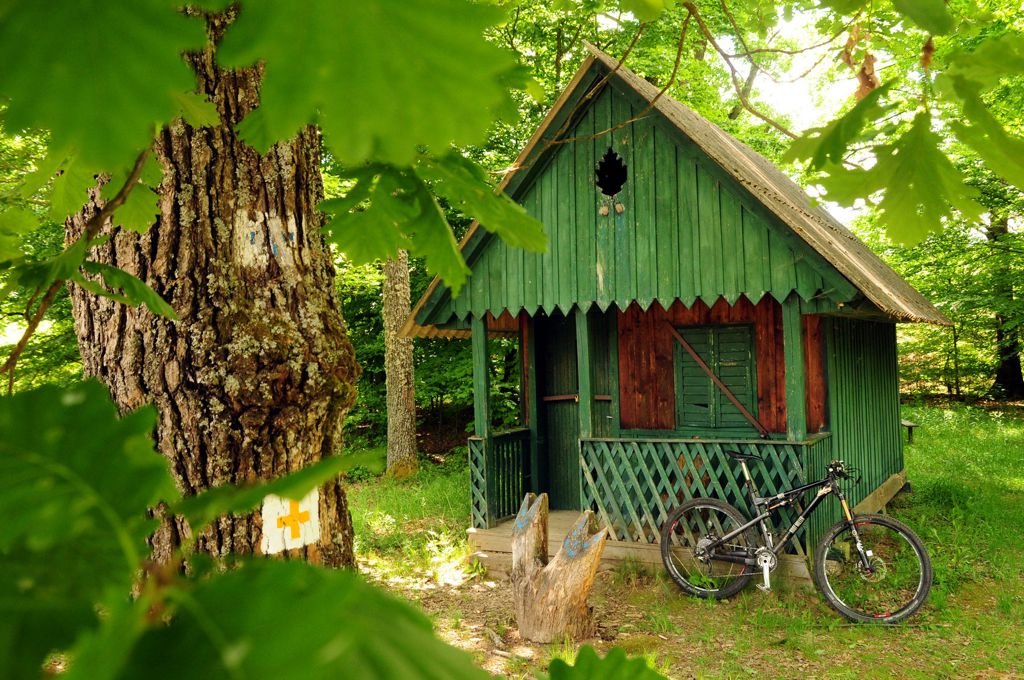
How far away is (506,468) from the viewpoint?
9688 millimetres

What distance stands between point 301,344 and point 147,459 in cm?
179

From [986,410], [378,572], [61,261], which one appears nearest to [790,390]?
[378,572]

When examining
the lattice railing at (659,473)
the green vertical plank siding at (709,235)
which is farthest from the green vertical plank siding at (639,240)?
the lattice railing at (659,473)

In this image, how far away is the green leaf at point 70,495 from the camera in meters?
0.37

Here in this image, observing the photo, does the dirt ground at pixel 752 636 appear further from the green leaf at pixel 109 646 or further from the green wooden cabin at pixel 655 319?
the green leaf at pixel 109 646

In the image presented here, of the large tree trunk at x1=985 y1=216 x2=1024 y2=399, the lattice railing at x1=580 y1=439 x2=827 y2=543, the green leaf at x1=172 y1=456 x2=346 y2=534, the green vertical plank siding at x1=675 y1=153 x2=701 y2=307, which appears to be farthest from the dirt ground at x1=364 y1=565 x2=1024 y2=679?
the large tree trunk at x1=985 y1=216 x2=1024 y2=399

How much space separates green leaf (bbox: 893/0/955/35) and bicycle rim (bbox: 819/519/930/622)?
6.45 metres

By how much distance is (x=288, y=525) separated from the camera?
2064 millimetres

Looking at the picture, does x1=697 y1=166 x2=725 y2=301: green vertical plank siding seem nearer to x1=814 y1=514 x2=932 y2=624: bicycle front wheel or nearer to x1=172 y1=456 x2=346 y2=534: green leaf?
x1=814 y1=514 x2=932 y2=624: bicycle front wheel

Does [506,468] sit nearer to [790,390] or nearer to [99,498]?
[790,390]

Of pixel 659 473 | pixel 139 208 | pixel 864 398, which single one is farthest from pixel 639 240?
pixel 139 208

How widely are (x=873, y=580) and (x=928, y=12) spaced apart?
723 centimetres

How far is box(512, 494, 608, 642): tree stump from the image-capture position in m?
6.39

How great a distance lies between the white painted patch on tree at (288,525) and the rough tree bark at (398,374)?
1153 cm
